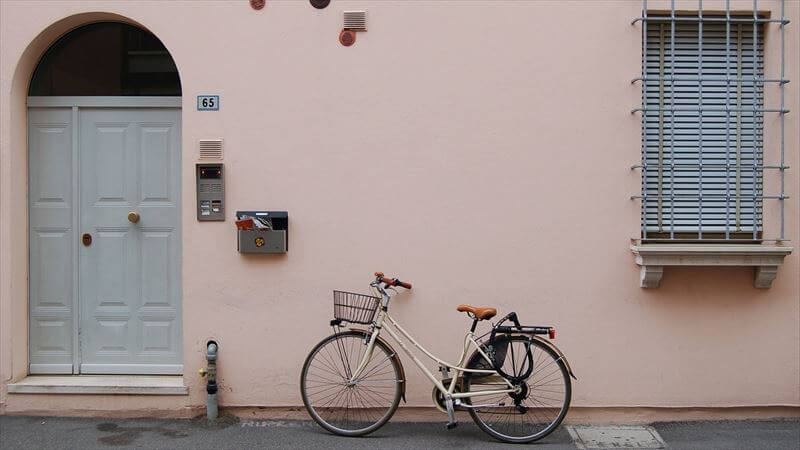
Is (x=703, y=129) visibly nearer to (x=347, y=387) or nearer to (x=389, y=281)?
(x=389, y=281)

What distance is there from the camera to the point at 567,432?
18.0 ft

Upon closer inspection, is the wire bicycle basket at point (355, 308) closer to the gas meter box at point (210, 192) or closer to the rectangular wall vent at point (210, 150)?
the gas meter box at point (210, 192)

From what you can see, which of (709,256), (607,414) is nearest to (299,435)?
(607,414)

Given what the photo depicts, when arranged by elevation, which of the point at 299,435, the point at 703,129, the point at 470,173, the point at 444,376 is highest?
the point at 703,129

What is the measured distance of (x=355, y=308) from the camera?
539 centimetres

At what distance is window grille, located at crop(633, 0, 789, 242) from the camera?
5625mm

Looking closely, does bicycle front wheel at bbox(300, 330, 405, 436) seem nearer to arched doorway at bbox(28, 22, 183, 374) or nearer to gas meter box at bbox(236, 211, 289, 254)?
gas meter box at bbox(236, 211, 289, 254)

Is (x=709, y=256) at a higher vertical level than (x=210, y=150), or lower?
lower

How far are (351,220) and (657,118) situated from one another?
2.49 metres

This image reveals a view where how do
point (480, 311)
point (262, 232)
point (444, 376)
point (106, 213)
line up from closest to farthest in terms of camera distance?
1. point (480, 311)
2. point (444, 376)
3. point (262, 232)
4. point (106, 213)

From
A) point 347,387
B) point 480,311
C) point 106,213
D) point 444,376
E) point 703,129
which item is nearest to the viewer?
point 480,311

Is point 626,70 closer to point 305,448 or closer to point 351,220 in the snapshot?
point 351,220

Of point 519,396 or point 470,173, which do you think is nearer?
point 519,396

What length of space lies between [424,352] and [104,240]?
2.77 m
